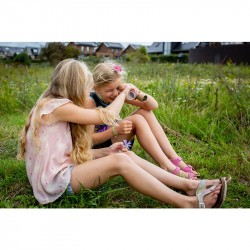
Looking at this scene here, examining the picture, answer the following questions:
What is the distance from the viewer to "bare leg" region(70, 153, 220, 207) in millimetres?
1694

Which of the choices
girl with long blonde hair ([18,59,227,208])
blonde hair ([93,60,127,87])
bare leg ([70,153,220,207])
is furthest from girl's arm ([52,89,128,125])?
blonde hair ([93,60,127,87])

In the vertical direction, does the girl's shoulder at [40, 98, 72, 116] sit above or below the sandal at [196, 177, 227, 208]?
above

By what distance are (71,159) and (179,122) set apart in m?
1.31

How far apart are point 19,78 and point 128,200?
1855 millimetres

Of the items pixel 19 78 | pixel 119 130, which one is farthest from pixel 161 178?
pixel 19 78

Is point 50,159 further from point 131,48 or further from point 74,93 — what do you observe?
point 131,48

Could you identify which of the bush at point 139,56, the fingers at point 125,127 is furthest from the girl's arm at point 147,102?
the bush at point 139,56

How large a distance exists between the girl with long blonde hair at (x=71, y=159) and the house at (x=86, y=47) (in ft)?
3.21

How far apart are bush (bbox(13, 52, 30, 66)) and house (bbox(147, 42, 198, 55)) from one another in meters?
1.02

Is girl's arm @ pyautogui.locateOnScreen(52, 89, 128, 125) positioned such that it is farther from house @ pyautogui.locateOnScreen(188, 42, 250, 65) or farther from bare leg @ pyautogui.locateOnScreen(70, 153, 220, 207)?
house @ pyautogui.locateOnScreen(188, 42, 250, 65)

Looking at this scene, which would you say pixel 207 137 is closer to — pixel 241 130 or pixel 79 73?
pixel 241 130

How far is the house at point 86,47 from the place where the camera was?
2.71m

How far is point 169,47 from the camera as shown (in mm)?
2826

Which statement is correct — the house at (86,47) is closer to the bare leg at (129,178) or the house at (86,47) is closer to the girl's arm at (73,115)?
the girl's arm at (73,115)
